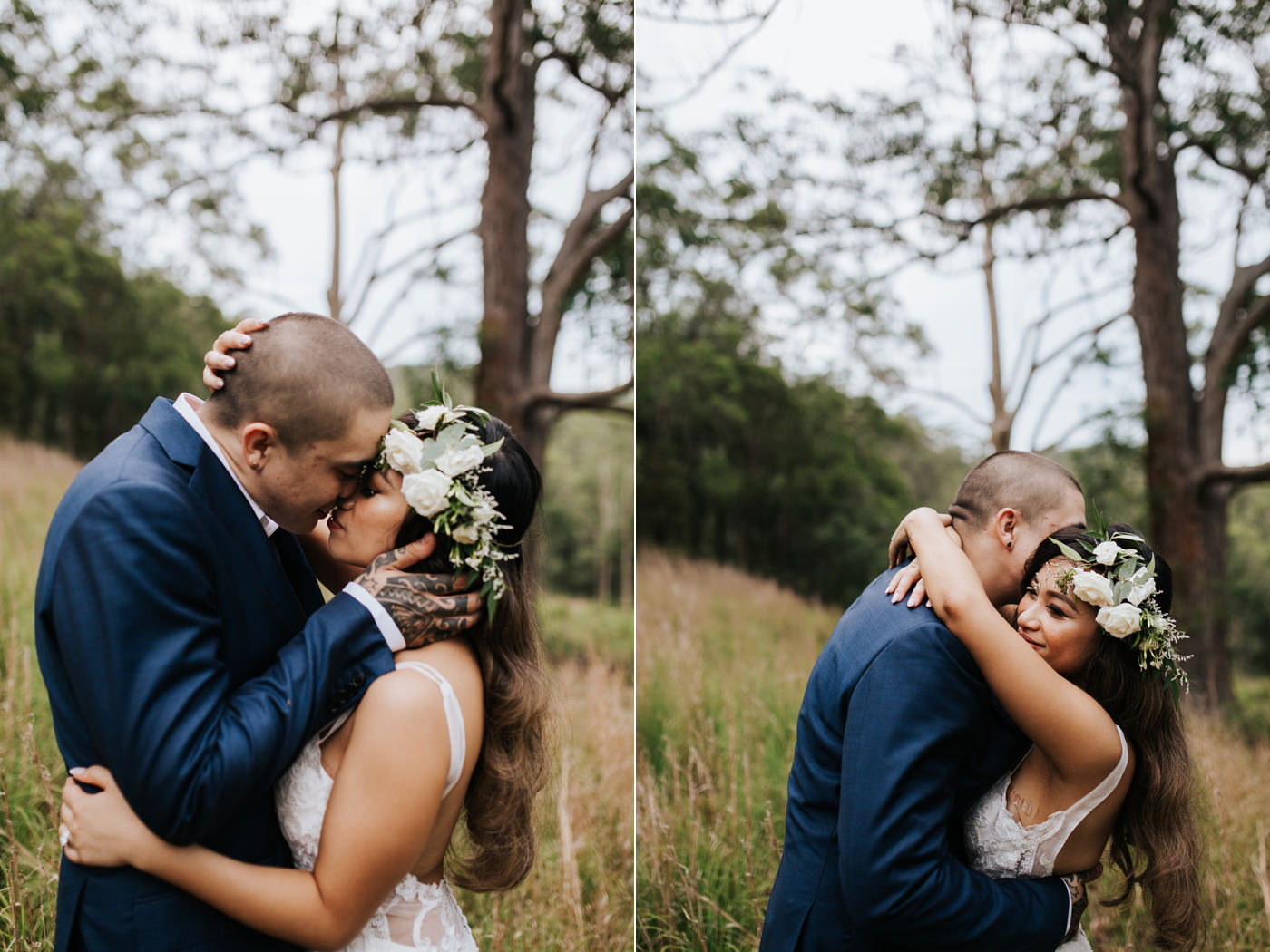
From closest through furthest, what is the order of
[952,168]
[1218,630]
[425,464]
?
[425,464] < [1218,630] < [952,168]

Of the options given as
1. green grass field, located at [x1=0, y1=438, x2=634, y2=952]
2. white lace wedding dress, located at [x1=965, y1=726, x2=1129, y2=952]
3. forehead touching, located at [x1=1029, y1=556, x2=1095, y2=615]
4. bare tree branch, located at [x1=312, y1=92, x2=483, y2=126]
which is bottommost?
green grass field, located at [x1=0, y1=438, x2=634, y2=952]

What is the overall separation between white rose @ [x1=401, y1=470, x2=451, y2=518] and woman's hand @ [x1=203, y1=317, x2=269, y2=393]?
0.44 metres

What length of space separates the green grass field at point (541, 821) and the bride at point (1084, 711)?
1.17m

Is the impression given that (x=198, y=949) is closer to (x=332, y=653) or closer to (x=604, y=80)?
(x=332, y=653)

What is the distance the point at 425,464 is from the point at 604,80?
637 centimetres

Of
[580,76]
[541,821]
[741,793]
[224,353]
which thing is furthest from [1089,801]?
[580,76]

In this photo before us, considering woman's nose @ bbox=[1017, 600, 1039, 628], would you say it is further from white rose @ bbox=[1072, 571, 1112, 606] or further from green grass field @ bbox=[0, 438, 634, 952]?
green grass field @ bbox=[0, 438, 634, 952]

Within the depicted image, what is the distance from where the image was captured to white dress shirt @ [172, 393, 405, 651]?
171 cm

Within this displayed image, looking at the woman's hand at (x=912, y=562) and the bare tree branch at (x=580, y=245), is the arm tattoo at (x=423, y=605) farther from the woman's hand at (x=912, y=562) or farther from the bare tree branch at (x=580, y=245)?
the bare tree branch at (x=580, y=245)

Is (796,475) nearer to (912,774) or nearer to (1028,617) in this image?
(1028,617)

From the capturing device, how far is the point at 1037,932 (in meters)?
1.88

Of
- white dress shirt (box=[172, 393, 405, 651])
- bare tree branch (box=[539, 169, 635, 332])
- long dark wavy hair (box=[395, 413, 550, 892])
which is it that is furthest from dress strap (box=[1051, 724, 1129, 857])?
bare tree branch (box=[539, 169, 635, 332])

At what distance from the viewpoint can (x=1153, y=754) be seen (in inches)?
79.3

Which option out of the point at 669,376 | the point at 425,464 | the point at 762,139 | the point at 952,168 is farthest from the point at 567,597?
the point at 425,464
